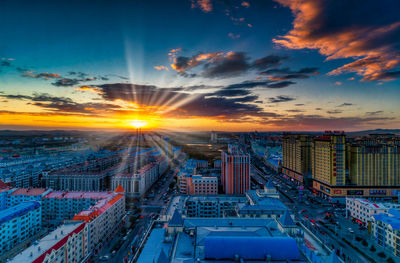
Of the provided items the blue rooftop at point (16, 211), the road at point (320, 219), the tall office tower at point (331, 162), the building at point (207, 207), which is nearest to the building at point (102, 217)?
the blue rooftop at point (16, 211)


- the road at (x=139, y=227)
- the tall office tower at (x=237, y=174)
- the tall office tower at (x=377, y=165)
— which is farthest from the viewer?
the tall office tower at (x=237, y=174)

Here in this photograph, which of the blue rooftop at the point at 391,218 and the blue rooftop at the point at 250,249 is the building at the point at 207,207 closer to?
the blue rooftop at the point at 391,218

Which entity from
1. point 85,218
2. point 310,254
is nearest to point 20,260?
point 85,218

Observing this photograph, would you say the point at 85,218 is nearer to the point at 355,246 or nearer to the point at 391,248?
the point at 355,246

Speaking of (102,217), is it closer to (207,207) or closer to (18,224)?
(18,224)

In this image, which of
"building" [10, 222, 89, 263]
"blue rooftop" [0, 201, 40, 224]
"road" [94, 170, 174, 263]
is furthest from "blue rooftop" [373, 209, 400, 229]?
"blue rooftop" [0, 201, 40, 224]

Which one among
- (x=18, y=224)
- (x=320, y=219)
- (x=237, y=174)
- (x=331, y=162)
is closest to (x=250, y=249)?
(x=320, y=219)

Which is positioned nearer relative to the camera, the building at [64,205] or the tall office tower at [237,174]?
the building at [64,205]
